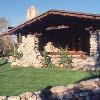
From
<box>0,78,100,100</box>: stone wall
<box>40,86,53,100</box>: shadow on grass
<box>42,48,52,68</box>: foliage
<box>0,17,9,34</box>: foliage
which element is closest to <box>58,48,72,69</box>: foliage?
<box>42,48,52,68</box>: foliage

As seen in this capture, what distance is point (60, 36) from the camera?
22.0m

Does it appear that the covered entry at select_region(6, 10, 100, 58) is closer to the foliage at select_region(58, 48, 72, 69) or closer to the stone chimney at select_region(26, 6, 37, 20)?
the foliage at select_region(58, 48, 72, 69)

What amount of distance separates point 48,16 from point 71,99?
380 inches

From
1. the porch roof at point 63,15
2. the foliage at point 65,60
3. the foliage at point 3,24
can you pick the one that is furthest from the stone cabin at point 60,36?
the foliage at point 3,24

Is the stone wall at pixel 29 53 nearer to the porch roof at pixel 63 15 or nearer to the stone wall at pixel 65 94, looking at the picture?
the porch roof at pixel 63 15

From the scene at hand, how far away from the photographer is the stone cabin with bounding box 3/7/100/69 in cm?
1684

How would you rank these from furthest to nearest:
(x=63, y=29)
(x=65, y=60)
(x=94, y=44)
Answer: (x=63, y=29) < (x=65, y=60) < (x=94, y=44)

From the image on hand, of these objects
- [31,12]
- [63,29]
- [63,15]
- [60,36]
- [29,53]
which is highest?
[31,12]

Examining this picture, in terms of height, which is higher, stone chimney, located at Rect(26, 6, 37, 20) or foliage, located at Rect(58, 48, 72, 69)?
stone chimney, located at Rect(26, 6, 37, 20)

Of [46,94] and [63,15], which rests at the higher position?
[63,15]

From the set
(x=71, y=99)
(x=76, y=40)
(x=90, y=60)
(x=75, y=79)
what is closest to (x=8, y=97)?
(x=71, y=99)

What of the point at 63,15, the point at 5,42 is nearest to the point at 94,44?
the point at 63,15

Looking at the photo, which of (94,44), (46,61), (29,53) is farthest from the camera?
(29,53)

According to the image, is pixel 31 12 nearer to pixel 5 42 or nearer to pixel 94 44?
pixel 94 44
